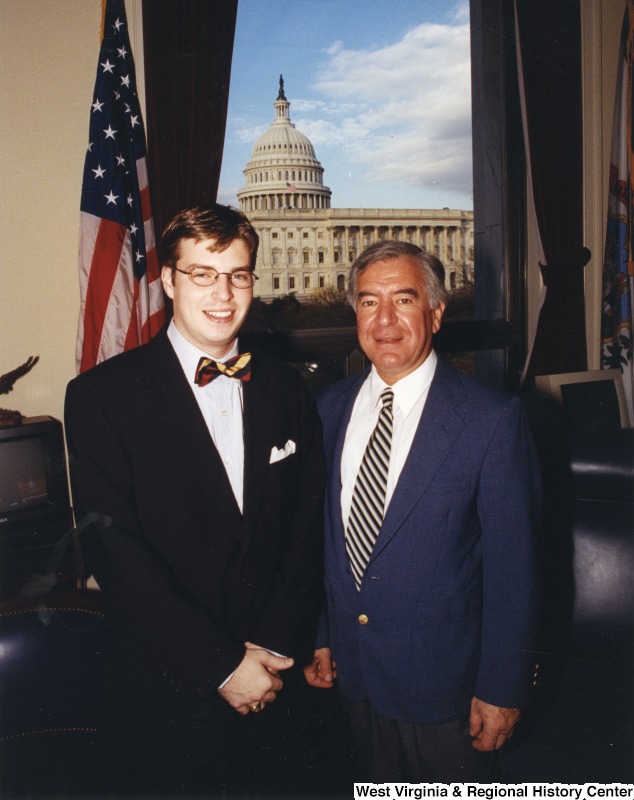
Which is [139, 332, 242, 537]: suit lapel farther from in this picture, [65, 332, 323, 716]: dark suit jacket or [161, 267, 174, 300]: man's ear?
[161, 267, 174, 300]: man's ear

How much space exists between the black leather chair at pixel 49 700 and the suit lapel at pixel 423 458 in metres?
0.79

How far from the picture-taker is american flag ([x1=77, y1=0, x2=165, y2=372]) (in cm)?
280

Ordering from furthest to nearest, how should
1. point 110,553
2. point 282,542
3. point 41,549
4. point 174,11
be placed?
1. point 174,11
2. point 41,549
3. point 282,542
4. point 110,553

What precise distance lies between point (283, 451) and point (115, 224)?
1806 millimetres

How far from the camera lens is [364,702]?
5.43 ft

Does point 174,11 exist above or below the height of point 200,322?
above

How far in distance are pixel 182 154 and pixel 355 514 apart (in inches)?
88.5

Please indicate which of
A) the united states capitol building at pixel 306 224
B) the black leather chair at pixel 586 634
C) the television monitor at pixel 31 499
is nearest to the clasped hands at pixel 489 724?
the black leather chair at pixel 586 634

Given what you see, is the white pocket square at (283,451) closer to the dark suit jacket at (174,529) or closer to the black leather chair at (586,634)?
the dark suit jacket at (174,529)

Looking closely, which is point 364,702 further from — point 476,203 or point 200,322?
point 476,203

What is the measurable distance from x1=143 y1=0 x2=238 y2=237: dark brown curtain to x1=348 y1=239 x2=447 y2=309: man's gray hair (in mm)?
1674

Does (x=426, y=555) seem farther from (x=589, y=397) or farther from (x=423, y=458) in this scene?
(x=589, y=397)

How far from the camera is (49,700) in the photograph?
1517 mm

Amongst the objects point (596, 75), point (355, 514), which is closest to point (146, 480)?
point (355, 514)
